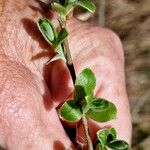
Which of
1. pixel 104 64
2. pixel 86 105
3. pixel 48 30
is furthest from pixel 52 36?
pixel 104 64

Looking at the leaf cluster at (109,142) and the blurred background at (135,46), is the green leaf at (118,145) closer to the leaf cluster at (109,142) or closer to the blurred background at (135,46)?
the leaf cluster at (109,142)

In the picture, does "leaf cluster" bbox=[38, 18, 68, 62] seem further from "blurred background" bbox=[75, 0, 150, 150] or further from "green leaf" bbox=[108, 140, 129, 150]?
"blurred background" bbox=[75, 0, 150, 150]

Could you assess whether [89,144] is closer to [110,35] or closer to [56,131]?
[56,131]

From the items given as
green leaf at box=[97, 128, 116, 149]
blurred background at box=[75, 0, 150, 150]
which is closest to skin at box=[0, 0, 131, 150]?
green leaf at box=[97, 128, 116, 149]

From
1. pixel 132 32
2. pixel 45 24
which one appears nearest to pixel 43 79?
pixel 45 24

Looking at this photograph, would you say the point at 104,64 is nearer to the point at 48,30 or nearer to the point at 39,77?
the point at 39,77

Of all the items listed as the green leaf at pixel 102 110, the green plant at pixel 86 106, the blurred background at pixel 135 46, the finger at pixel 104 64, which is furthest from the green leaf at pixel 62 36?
the blurred background at pixel 135 46
